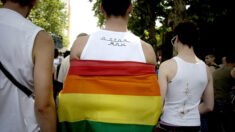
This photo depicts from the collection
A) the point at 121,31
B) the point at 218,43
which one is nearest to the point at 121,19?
the point at 121,31

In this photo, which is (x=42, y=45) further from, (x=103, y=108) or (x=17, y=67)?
(x=103, y=108)

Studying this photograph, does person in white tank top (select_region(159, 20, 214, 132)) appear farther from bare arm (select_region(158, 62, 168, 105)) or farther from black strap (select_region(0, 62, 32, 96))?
black strap (select_region(0, 62, 32, 96))

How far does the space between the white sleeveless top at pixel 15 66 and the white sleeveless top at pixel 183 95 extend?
140cm

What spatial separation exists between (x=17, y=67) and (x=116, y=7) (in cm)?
86

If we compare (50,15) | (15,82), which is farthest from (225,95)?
(50,15)

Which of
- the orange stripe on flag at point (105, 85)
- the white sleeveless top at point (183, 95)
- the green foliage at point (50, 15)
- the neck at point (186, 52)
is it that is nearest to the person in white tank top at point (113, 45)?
the orange stripe on flag at point (105, 85)

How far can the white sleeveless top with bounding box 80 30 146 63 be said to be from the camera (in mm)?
1671

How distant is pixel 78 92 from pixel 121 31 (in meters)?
0.59

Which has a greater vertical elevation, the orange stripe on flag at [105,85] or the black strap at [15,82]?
the black strap at [15,82]

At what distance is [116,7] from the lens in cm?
176

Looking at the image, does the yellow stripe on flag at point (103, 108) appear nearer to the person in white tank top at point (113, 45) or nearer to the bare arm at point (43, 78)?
the bare arm at point (43, 78)

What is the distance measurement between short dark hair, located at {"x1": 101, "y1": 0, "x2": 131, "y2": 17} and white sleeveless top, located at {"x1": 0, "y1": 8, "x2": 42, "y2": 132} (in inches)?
22.8

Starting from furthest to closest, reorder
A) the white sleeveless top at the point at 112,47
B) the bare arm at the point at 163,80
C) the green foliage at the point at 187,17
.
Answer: the green foliage at the point at 187,17, the bare arm at the point at 163,80, the white sleeveless top at the point at 112,47

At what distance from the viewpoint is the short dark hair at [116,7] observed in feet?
5.76
